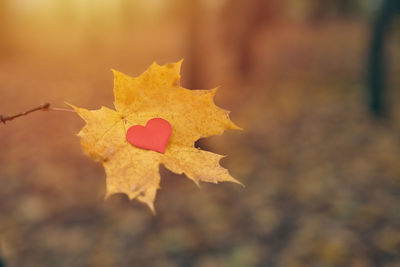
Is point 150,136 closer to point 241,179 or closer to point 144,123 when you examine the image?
point 144,123

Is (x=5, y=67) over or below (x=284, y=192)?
below

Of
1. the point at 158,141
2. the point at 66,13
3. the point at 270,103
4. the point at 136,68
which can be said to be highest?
the point at 158,141

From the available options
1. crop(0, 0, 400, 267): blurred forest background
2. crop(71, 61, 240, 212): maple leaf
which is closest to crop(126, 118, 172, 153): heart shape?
crop(71, 61, 240, 212): maple leaf

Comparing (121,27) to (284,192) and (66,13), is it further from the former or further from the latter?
(284,192)

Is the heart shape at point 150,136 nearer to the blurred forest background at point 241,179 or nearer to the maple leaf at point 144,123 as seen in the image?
the maple leaf at point 144,123

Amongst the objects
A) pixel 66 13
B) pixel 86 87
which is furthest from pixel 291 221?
pixel 66 13

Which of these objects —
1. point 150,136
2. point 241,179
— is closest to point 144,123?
point 150,136

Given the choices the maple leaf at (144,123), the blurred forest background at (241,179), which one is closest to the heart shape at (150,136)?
the maple leaf at (144,123)
